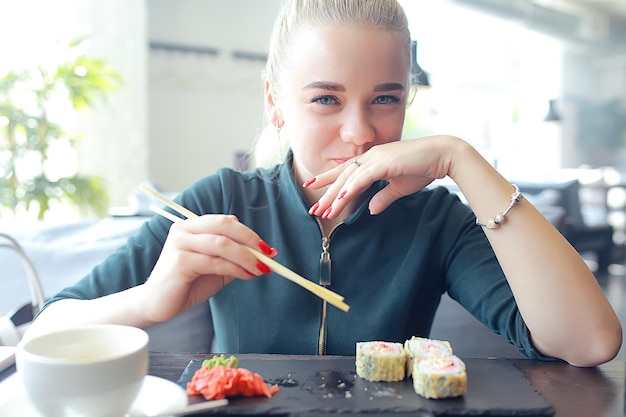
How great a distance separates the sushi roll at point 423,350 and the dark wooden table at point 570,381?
0.11 metres

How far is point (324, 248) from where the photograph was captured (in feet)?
3.79

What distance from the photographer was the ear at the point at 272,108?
1229 mm

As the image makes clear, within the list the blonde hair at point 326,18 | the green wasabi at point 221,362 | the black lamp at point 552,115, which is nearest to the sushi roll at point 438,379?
the green wasabi at point 221,362

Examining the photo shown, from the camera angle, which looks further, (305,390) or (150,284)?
(150,284)

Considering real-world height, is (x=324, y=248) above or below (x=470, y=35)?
below

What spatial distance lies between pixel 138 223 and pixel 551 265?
1208 mm

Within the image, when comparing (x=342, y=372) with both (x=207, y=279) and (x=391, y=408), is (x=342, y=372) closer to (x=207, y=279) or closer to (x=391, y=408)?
(x=391, y=408)

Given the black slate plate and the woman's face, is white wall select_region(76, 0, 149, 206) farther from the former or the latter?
the black slate plate

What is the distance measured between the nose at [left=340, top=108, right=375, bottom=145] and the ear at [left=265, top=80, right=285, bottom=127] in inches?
9.1

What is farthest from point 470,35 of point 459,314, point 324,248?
point 324,248

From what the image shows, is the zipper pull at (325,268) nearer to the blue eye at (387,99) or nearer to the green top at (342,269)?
the green top at (342,269)

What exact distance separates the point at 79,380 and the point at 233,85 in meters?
6.16

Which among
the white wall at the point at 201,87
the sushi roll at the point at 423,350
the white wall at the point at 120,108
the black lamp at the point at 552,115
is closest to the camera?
the sushi roll at the point at 423,350

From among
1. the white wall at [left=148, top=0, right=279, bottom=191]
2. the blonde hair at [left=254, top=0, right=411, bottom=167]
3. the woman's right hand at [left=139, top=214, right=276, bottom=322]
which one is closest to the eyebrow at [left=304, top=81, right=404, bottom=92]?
the blonde hair at [left=254, top=0, right=411, bottom=167]
